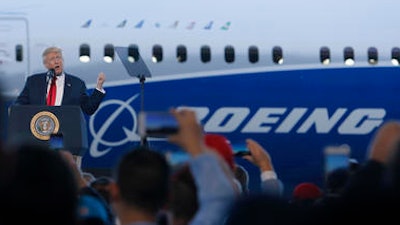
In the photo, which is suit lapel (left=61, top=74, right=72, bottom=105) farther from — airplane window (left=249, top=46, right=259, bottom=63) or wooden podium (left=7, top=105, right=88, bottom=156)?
wooden podium (left=7, top=105, right=88, bottom=156)

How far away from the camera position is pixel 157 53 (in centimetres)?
1523

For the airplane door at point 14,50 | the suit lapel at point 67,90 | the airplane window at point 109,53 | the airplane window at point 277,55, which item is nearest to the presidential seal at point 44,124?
the suit lapel at point 67,90

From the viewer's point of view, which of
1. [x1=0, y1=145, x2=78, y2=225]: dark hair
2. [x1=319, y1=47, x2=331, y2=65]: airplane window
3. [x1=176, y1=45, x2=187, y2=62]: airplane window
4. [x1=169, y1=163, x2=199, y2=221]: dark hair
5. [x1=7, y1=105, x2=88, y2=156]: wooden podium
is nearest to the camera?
[x1=0, y1=145, x2=78, y2=225]: dark hair

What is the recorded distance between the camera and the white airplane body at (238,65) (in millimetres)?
15008

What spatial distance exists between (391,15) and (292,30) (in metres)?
1.64

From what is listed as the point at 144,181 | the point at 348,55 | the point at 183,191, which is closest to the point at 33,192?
the point at 144,181

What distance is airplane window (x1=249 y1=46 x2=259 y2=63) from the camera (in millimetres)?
A: 15422

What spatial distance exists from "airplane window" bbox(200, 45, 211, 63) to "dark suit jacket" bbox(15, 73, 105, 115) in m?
1.65

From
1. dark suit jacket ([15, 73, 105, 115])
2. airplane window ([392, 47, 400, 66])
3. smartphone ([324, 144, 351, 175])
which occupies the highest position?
smartphone ([324, 144, 351, 175])

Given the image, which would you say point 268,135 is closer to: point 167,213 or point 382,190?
point 167,213

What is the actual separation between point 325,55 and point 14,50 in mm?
4648

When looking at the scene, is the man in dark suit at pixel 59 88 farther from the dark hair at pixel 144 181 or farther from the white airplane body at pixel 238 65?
the dark hair at pixel 144 181

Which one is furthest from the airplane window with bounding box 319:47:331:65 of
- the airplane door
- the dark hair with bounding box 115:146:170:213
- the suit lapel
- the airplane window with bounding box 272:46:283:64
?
the dark hair with bounding box 115:146:170:213

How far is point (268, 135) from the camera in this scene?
50.3 ft
